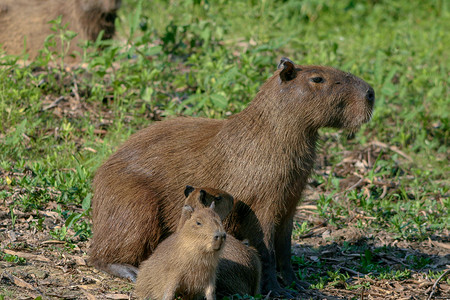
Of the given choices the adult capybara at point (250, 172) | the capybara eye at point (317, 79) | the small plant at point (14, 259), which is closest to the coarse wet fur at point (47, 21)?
the adult capybara at point (250, 172)

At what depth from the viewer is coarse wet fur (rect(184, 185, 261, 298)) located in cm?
435

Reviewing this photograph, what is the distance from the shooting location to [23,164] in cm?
594

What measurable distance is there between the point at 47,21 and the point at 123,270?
5.44 metres

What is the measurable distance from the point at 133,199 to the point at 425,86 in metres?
5.18

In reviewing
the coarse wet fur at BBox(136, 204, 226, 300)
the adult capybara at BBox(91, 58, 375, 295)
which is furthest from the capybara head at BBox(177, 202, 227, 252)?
the adult capybara at BBox(91, 58, 375, 295)

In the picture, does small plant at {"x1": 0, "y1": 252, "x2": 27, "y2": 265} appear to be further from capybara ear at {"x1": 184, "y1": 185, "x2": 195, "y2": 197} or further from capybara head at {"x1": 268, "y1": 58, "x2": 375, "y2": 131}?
capybara head at {"x1": 268, "y1": 58, "x2": 375, "y2": 131}

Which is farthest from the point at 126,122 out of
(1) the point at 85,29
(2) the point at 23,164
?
(1) the point at 85,29

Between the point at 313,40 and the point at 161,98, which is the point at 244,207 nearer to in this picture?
the point at 161,98

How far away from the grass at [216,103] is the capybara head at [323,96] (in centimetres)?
115

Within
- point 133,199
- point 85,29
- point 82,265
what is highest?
point 85,29

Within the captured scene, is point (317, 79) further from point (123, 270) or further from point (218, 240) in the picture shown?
point (123, 270)

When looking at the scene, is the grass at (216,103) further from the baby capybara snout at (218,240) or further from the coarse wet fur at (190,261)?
the baby capybara snout at (218,240)

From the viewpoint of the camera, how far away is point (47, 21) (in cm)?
922

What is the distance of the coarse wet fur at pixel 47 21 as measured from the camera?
9039 mm
